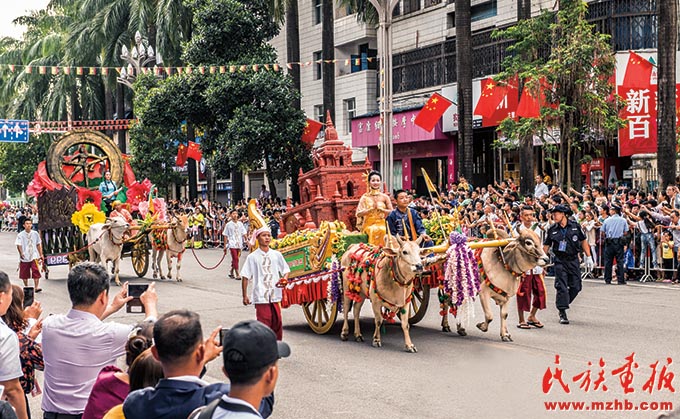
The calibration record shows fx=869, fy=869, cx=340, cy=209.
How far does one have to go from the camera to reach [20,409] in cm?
552

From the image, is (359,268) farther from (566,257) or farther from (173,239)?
(173,239)

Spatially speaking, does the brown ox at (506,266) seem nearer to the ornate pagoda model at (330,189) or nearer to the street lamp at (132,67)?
the ornate pagoda model at (330,189)

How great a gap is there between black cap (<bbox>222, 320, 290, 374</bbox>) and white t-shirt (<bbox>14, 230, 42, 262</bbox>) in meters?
17.8

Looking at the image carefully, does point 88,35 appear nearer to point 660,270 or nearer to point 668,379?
point 660,270

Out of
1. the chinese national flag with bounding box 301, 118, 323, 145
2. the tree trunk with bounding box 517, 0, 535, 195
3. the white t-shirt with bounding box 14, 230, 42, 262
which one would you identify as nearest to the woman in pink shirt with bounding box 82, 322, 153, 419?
the white t-shirt with bounding box 14, 230, 42, 262

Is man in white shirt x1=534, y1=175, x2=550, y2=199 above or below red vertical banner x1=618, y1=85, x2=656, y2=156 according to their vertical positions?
below

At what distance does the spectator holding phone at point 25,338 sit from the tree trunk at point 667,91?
1869cm

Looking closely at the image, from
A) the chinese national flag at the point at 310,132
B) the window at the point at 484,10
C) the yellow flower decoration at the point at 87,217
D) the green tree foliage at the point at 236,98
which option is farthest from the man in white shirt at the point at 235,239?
the window at the point at 484,10

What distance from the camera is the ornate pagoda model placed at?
50.4 feet

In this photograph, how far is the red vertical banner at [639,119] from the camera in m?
26.0

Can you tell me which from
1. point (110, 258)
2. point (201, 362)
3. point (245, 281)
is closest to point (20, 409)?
point (201, 362)

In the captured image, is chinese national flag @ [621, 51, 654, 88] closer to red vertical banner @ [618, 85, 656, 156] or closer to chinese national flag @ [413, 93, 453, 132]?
red vertical banner @ [618, 85, 656, 156]

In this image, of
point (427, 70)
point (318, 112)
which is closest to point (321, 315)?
point (427, 70)

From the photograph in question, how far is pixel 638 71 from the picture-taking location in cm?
2586
